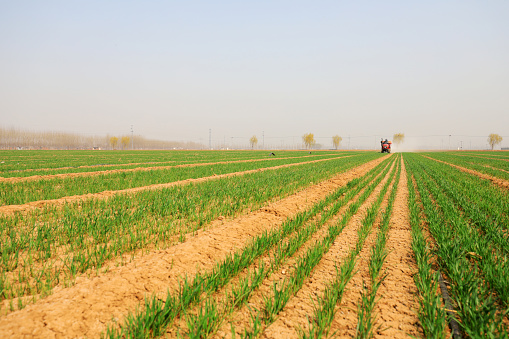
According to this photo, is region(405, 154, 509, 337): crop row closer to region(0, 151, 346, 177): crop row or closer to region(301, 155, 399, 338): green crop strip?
region(301, 155, 399, 338): green crop strip

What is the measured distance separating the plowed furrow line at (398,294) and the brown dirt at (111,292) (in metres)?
2.40

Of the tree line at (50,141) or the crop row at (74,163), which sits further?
the tree line at (50,141)

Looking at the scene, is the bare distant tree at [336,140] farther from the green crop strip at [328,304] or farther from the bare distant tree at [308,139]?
the green crop strip at [328,304]

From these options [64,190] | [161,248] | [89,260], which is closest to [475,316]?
[161,248]

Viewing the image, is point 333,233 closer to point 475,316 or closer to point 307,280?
point 307,280

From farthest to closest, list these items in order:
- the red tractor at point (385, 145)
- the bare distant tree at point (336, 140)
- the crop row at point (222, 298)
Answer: the bare distant tree at point (336, 140) < the red tractor at point (385, 145) < the crop row at point (222, 298)

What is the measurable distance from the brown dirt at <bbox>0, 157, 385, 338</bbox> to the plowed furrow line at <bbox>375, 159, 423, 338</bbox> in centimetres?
240

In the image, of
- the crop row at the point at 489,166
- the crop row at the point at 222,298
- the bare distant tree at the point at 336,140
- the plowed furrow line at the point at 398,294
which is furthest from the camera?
the bare distant tree at the point at 336,140

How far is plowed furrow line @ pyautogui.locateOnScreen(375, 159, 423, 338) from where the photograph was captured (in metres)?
2.53

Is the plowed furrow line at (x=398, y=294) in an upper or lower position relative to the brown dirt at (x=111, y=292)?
lower

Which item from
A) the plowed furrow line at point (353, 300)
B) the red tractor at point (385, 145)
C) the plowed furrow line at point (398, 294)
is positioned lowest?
the plowed furrow line at point (398, 294)

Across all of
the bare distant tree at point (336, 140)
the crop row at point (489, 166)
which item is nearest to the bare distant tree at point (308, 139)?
the bare distant tree at point (336, 140)

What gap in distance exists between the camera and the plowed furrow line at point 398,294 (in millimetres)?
2533

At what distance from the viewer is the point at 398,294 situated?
10.4 feet
